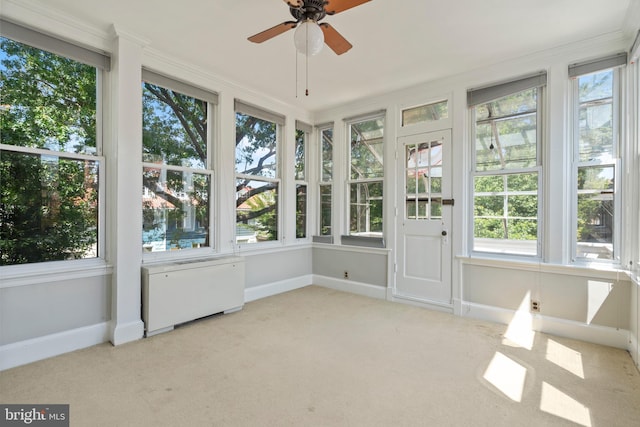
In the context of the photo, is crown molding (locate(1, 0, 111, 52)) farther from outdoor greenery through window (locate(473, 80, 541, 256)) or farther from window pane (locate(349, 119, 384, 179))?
outdoor greenery through window (locate(473, 80, 541, 256))

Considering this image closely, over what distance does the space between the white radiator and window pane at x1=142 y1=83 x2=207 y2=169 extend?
3.71 ft

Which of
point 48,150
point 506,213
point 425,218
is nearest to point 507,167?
point 506,213

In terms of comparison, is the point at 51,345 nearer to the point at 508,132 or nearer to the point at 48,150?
the point at 48,150

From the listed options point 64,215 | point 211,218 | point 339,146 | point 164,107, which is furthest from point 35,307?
point 339,146

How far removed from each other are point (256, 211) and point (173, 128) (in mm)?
1430

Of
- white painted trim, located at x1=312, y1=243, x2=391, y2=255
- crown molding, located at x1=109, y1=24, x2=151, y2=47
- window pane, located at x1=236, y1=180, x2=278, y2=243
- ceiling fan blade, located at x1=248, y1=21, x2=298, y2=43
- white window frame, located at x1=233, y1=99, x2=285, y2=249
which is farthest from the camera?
white painted trim, located at x1=312, y1=243, x2=391, y2=255

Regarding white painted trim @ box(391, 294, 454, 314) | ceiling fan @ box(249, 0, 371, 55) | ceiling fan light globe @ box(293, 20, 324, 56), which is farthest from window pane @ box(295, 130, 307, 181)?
ceiling fan light globe @ box(293, 20, 324, 56)

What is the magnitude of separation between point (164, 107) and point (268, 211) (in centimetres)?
180

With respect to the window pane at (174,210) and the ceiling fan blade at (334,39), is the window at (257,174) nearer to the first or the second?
the window pane at (174,210)

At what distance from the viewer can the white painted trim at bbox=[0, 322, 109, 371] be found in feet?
7.54

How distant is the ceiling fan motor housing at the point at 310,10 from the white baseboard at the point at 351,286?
10.7ft

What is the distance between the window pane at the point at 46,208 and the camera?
2.37 meters

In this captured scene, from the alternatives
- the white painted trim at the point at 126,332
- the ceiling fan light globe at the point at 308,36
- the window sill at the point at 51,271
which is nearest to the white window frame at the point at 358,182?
the ceiling fan light globe at the point at 308,36

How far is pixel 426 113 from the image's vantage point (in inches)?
152
